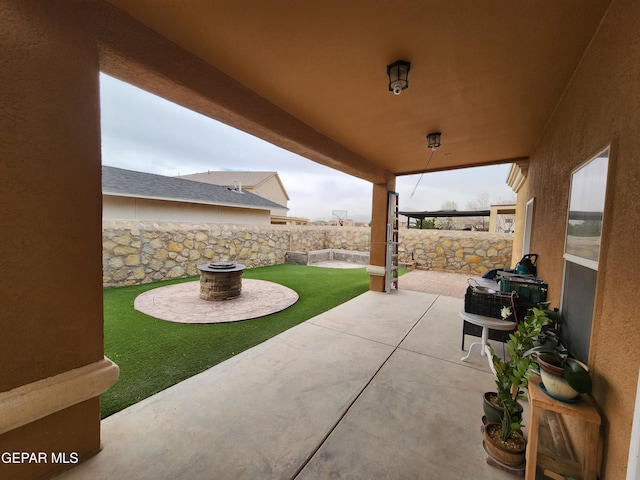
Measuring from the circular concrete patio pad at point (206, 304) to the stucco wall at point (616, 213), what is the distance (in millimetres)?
3855

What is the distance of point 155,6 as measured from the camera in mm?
1569

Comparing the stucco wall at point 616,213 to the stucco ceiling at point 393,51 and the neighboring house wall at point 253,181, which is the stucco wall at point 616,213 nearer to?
the stucco ceiling at point 393,51

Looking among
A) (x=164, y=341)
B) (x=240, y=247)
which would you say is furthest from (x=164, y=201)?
(x=164, y=341)

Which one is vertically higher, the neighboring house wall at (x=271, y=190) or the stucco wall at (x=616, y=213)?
the neighboring house wall at (x=271, y=190)

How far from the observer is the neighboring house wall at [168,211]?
8.00 m

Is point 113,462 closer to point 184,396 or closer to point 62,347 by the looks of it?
point 184,396

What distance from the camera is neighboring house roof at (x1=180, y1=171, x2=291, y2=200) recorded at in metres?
22.0

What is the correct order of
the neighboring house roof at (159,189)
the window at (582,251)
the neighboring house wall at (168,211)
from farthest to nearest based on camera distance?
the neighboring house wall at (168,211) < the neighboring house roof at (159,189) < the window at (582,251)

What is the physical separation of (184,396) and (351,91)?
128 inches

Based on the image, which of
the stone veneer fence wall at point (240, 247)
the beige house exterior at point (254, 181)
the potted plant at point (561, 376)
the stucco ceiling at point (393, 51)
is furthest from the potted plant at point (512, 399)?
the beige house exterior at point (254, 181)

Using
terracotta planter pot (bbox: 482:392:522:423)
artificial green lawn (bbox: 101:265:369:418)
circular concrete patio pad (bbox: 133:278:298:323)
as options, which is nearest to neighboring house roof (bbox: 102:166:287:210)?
artificial green lawn (bbox: 101:265:369:418)

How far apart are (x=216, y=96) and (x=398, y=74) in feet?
5.15

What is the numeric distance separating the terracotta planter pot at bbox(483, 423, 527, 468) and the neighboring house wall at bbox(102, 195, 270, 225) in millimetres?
9583

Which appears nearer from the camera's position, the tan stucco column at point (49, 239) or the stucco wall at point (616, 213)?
the stucco wall at point (616, 213)
